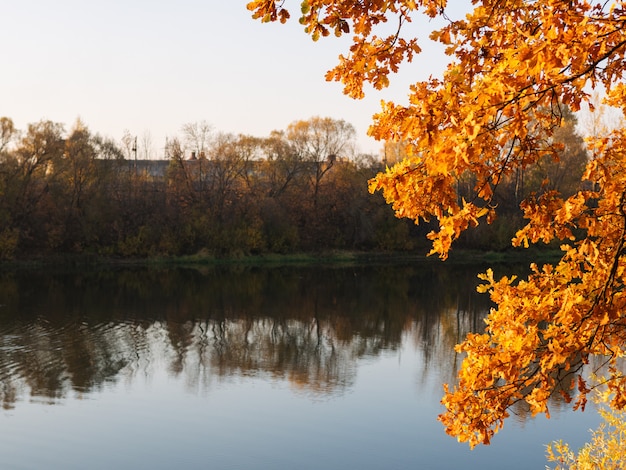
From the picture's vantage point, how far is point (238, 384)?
16.1 meters

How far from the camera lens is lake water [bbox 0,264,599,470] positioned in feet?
40.0

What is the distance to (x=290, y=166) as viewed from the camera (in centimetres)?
5025

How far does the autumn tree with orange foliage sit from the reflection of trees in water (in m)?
12.2

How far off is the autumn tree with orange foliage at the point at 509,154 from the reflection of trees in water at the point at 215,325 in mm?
12201

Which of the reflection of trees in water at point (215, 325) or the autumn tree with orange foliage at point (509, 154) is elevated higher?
the autumn tree with orange foliage at point (509, 154)

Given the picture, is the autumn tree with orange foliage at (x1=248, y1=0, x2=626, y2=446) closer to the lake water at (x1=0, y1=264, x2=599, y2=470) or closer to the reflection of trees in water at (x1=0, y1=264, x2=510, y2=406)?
the lake water at (x1=0, y1=264, x2=599, y2=470)

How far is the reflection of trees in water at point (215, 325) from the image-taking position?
17125 millimetres

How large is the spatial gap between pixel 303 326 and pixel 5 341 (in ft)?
29.6

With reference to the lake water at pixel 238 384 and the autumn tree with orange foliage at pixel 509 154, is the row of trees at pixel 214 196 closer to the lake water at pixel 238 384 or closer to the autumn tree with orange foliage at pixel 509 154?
the lake water at pixel 238 384

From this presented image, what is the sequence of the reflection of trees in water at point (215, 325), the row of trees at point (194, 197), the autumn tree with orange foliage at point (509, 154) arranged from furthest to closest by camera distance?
the row of trees at point (194, 197), the reflection of trees in water at point (215, 325), the autumn tree with orange foliage at point (509, 154)

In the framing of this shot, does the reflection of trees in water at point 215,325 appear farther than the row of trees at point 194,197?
No

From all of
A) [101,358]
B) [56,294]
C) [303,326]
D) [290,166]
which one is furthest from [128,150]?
[101,358]

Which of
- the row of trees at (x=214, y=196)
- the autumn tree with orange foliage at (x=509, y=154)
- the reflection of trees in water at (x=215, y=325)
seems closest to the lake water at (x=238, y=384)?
the reflection of trees in water at (x=215, y=325)

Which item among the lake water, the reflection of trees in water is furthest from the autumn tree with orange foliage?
the reflection of trees in water
